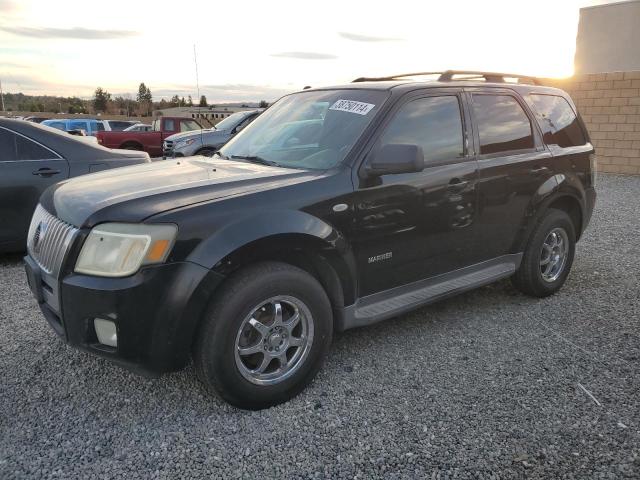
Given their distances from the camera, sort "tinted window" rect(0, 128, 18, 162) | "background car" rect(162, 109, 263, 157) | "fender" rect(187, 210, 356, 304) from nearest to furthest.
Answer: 1. "fender" rect(187, 210, 356, 304)
2. "tinted window" rect(0, 128, 18, 162)
3. "background car" rect(162, 109, 263, 157)

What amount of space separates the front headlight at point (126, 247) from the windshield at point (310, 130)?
3.81 ft

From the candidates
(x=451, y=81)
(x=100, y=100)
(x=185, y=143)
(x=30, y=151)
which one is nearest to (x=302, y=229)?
(x=451, y=81)

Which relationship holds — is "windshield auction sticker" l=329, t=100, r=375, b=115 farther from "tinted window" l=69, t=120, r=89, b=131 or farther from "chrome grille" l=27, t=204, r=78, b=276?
"tinted window" l=69, t=120, r=89, b=131

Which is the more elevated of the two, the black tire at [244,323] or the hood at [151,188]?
the hood at [151,188]

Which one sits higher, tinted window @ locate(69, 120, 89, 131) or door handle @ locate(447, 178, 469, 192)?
tinted window @ locate(69, 120, 89, 131)

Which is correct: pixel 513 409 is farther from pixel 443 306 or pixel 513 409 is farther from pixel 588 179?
pixel 588 179

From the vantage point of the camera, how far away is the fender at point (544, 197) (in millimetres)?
4324

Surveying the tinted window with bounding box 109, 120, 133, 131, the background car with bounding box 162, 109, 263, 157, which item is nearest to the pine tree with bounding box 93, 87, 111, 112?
the tinted window with bounding box 109, 120, 133, 131

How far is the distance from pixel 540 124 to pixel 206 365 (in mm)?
3507

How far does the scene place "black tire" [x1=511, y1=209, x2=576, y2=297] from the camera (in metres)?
4.45

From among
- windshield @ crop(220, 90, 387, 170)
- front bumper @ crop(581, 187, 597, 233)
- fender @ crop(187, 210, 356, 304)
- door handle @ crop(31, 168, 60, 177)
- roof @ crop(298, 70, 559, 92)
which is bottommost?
front bumper @ crop(581, 187, 597, 233)

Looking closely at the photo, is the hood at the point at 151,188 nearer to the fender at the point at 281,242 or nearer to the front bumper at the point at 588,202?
the fender at the point at 281,242

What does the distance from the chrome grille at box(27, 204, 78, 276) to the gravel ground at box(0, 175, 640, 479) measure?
2.64 feet

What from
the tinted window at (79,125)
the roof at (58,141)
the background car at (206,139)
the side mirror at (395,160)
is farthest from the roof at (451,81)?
the tinted window at (79,125)
